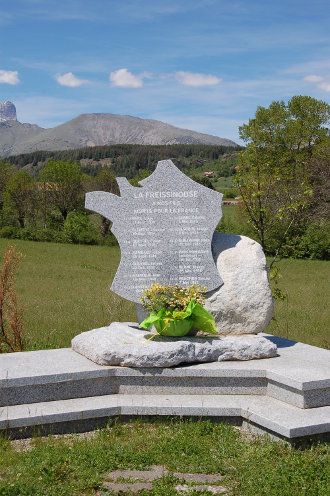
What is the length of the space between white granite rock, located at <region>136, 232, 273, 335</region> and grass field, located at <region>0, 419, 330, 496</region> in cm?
202

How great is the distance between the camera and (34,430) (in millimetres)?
6445

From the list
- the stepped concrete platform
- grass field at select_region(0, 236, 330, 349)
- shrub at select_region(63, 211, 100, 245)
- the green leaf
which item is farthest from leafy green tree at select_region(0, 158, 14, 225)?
the stepped concrete platform

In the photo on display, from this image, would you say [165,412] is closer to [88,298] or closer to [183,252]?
[183,252]

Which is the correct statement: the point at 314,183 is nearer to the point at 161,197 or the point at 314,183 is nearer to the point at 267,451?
the point at 161,197

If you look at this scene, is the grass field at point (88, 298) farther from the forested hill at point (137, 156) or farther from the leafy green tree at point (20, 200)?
the forested hill at point (137, 156)

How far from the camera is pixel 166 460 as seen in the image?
5.79 metres

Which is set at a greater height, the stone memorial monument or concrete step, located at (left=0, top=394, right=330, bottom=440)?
the stone memorial monument

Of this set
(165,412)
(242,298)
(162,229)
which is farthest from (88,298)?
(165,412)

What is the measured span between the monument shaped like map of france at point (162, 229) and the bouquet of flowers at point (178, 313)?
0.59 m

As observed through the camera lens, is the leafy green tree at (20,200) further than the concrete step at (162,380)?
Yes

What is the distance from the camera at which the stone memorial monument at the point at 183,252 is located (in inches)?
332

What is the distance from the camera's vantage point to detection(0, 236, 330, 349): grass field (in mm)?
12250

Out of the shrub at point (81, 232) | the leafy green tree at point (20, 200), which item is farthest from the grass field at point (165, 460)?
the leafy green tree at point (20, 200)

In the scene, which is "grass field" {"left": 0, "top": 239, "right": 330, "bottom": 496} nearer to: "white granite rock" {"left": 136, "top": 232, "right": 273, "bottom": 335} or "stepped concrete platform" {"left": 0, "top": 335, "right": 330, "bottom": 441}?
"stepped concrete platform" {"left": 0, "top": 335, "right": 330, "bottom": 441}
